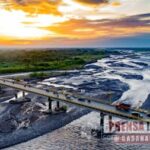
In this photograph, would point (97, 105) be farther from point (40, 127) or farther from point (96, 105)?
point (40, 127)

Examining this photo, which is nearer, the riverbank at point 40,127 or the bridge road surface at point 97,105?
the bridge road surface at point 97,105

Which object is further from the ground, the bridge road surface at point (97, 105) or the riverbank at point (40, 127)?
the bridge road surface at point (97, 105)

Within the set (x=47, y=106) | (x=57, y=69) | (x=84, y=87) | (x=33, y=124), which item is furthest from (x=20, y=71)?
(x=33, y=124)

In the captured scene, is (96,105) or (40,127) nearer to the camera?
(96,105)

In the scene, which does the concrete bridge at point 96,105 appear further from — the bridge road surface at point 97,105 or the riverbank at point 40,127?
the riverbank at point 40,127

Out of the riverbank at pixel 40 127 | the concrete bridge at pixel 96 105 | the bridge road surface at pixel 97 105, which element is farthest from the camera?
the riverbank at pixel 40 127

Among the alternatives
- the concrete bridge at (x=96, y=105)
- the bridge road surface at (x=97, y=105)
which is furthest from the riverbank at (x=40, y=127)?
the bridge road surface at (x=97, y=105)

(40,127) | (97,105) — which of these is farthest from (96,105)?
(40,127)

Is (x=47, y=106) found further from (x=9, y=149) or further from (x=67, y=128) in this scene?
(x=9, y=149)

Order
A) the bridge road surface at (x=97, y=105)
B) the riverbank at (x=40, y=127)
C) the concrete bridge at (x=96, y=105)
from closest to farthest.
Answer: the bridge road surface at (x=97, y=105) < the concrete bridge at (x=96, y=105) < the riverbank at (x=40, y=127)

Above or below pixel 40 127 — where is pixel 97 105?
above

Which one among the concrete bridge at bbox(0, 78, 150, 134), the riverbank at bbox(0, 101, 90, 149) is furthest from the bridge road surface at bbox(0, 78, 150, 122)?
the riverbank at bbox(0, 101, 90, 149)
